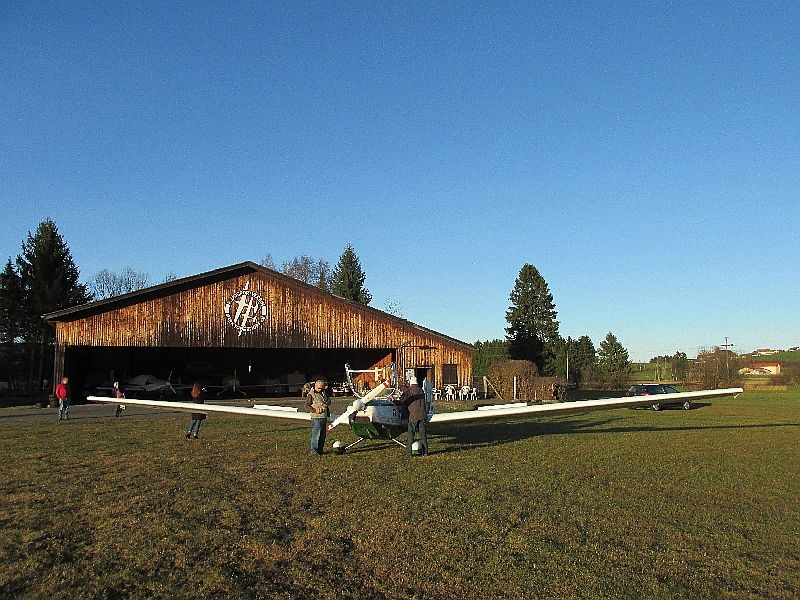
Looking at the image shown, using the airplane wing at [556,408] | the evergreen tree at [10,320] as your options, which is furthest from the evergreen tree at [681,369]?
the evergreen tree at [10,320]

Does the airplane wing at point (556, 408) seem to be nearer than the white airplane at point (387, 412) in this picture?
No

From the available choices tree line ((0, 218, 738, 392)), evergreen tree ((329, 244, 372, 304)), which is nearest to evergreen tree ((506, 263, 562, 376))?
tree line ((0, 218, 738, 392))

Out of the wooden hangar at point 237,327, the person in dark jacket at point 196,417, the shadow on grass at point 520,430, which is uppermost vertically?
the wooden hangar at point 237,327

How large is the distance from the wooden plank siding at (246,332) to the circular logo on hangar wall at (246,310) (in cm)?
20

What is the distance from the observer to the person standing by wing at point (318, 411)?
1249 centimetres

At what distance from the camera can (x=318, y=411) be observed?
A: 12508mm

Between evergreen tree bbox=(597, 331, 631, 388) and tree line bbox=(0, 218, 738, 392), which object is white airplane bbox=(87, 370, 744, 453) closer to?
tree line bbox=(0, 218, 738, 392)

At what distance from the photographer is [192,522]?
289 inches

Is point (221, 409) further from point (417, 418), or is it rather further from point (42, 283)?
point (42, 283)

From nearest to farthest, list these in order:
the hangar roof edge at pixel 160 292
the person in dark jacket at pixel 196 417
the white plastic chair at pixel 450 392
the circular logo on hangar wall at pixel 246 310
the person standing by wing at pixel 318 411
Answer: the person standing by wing at pixel 318 411 → the person in dark jacket at pixel 196 417 → the hangar roof edge at pixel 160 292 → the circular logo on hangar wall at pixel 246 310 → the white plastic chair at pixel 450 392

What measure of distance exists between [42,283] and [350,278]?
34.0 metres

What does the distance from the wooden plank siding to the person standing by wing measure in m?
22.3

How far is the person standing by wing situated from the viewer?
1249 cm

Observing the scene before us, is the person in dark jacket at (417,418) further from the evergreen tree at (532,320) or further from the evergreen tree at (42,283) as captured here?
the evergreen tree at (532,320)
